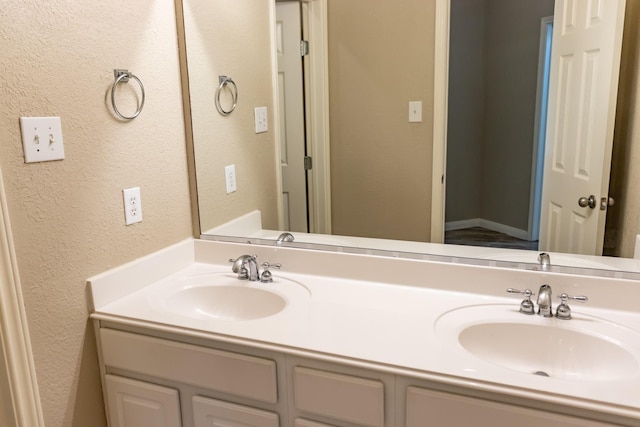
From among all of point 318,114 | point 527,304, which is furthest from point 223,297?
point 527,304

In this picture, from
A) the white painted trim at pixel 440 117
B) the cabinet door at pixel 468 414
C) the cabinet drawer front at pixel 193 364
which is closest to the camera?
the cabinet door at pixel 468 414

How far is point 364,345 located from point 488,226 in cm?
61

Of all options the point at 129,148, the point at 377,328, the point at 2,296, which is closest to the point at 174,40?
the point at 129,148

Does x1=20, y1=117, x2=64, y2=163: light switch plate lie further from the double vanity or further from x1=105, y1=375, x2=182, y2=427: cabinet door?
x1=105, y1=375, x2=182, y2=427: cabinet door

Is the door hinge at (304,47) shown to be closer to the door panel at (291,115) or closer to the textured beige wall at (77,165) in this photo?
the door panel at (291,115)

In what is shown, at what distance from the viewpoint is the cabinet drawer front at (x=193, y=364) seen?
1.27m

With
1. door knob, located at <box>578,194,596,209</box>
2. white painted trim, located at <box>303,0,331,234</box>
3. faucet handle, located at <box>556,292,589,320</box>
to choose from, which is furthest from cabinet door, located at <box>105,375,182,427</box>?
door knob, located at <box>578,194,596,209</box>

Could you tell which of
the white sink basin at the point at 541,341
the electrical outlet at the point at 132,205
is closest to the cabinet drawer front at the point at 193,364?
the electrical outlet at the point at 132,205

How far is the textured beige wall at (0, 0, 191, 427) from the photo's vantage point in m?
1.23

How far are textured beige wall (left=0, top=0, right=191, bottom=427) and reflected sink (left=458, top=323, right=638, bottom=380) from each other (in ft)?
3.46

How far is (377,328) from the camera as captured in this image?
1274 millimetres

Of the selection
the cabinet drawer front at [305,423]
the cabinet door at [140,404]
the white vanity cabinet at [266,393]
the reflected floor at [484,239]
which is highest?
the reflected floor at [484,239]

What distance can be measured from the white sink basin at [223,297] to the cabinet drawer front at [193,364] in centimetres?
17

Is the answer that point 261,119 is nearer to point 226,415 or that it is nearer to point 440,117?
point 440,117
